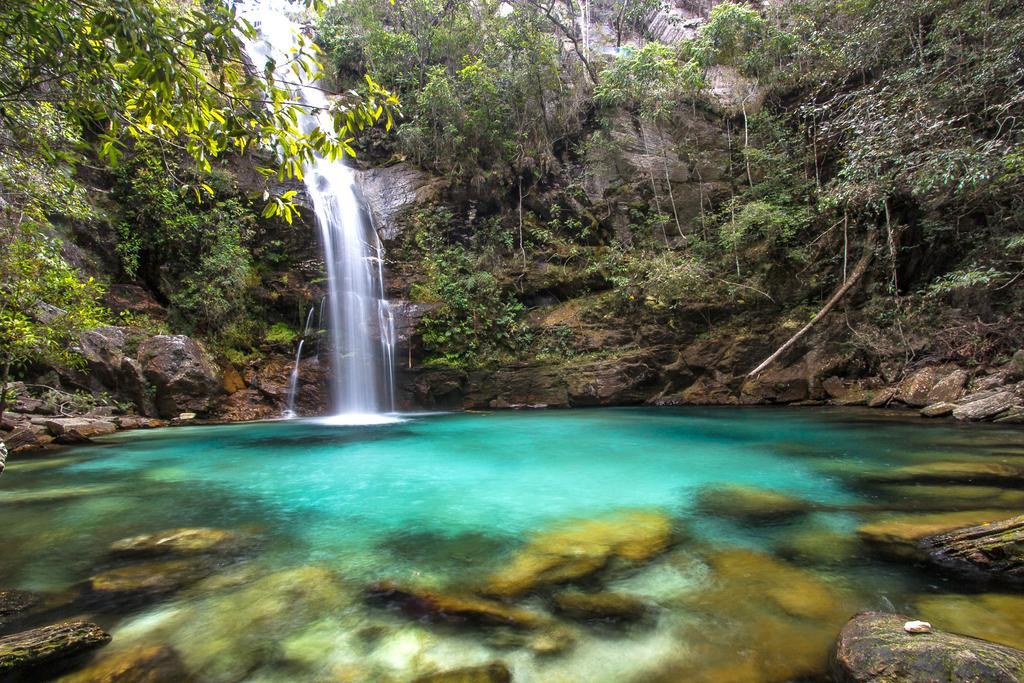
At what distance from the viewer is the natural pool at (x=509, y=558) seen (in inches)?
91.4

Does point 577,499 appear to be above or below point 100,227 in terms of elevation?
below

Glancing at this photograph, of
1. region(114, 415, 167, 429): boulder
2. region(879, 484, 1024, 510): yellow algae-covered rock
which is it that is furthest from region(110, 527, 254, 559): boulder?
region(114, 415, 167, 429): boulder

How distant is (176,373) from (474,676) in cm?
1133

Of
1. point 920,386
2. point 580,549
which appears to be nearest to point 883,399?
point 920,386

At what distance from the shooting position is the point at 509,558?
130 inches

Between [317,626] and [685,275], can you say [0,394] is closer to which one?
[317,626]

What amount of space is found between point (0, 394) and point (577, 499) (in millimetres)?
7644

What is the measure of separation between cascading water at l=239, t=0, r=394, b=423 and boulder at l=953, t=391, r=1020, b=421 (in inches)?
463

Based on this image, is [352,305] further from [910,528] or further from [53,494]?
[910,528]

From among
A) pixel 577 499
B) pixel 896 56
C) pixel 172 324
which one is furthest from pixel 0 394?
pixel 896 56

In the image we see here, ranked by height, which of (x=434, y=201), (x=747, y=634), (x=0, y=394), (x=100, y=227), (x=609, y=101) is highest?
(x=609, y=101)

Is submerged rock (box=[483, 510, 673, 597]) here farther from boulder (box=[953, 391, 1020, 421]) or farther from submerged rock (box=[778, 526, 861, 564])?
boulder (box=[953, 391, 1020, 421])

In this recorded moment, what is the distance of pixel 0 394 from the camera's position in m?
6.48

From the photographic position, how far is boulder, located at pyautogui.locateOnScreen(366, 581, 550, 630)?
2.54 m
